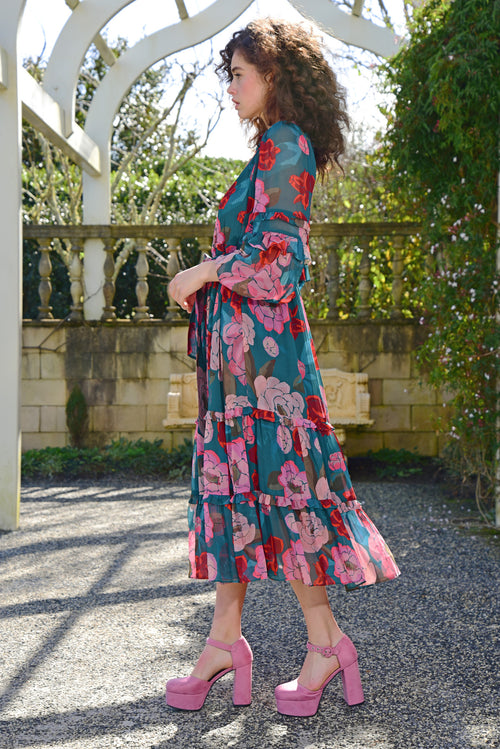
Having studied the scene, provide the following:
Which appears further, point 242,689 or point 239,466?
point 242,689

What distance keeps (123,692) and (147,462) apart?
163 inches

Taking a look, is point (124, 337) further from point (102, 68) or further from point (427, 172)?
point (102, 68)

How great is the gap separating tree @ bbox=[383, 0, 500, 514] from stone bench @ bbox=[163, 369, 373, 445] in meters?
1.14

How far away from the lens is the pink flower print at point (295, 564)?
6.04 feet

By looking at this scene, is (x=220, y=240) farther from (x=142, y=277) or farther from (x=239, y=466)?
(x=142, y=277)

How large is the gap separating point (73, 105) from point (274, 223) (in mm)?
4002

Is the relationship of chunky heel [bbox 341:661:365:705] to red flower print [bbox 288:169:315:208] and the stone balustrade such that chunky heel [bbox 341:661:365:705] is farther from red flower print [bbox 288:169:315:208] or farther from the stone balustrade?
the stone balustrade

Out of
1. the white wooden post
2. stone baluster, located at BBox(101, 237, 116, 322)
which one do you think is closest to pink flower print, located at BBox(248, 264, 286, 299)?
the white wooden post

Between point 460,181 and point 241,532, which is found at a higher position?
point 460,181

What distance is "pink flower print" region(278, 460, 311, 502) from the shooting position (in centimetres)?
187

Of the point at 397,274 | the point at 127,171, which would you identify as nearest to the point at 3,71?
the point at 397,274

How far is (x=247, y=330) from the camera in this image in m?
1.90

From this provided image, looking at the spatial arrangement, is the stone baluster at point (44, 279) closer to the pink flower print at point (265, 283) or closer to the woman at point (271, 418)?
the woman at point (271, 418)

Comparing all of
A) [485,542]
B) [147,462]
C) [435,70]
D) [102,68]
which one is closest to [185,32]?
[435,70]
